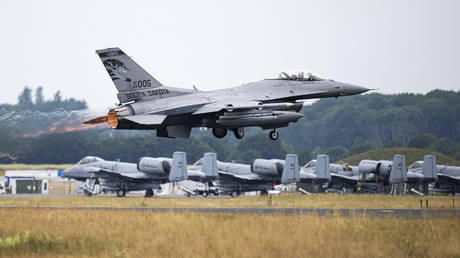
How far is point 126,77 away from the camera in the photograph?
26.6 metres

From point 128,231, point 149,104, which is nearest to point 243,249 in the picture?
point 128,231

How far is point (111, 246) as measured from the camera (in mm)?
15641

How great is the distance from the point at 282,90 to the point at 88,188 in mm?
32838

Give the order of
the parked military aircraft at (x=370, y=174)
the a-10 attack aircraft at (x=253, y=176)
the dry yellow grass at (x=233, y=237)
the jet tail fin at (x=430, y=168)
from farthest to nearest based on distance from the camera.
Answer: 1. the jet tail fin at (x=430, y=168)
2. the a-10 attack aircraft at (x=253, y=176)
3. the parked military aircraft at (x=370, y=174)
4. the dry yellow grass at (x=233, y=237)

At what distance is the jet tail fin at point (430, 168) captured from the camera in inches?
2346

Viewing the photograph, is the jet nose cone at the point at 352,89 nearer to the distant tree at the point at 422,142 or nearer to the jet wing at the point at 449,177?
the jet wing at the point at 449,177

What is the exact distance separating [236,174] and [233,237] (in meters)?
43.6

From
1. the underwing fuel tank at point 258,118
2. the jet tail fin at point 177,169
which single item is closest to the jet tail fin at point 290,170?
the jet tail fin at point 177,169

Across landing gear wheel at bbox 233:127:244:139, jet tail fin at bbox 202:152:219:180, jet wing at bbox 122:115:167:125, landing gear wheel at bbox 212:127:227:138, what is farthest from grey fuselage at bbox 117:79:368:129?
jet tail fin at bbox 202:152:219:180

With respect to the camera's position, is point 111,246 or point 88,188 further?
point 88,188

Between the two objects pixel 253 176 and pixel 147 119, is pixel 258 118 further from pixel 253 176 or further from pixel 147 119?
pixel 253 176

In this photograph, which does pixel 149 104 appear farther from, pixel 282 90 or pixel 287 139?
pixel 287 139

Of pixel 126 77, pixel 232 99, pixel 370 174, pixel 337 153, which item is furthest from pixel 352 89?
pixel 337 153

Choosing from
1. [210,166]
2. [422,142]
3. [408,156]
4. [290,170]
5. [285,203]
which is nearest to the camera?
[285,203]
